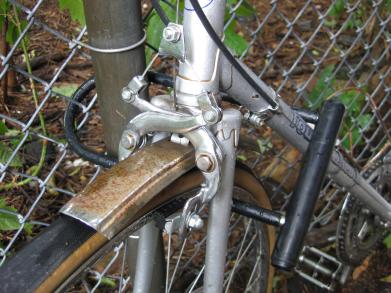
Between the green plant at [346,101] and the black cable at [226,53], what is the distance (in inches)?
40.6

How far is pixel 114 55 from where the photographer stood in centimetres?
101

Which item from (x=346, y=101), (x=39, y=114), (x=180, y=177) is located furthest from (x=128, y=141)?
(x=346, y=101)

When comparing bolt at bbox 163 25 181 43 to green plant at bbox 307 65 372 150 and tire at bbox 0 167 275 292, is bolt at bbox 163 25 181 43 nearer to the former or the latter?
tire at bbox 0 167 275 292

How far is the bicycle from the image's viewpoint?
0.77 metres

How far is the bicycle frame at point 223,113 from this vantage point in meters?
0.83

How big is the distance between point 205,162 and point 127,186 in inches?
4.8

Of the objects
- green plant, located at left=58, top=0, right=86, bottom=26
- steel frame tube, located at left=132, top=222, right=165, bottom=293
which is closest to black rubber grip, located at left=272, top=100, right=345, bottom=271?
steel frame tube, located at left=132, top=222, right=165, bottom=293

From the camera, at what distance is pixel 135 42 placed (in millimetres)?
1010

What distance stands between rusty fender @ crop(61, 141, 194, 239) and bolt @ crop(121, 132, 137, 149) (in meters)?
0.02

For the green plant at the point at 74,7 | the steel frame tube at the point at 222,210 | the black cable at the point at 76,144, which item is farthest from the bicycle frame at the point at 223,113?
the green plant at the point at 74,7

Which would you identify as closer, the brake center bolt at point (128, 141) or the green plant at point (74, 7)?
the brake center bolt at point (128, 141)

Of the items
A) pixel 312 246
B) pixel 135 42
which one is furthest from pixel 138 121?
pixel 312 246

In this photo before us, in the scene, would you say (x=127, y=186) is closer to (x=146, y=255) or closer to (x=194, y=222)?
(x=194, y=222)

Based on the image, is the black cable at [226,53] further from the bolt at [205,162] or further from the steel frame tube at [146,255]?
the steel frame tube at [146,255]
